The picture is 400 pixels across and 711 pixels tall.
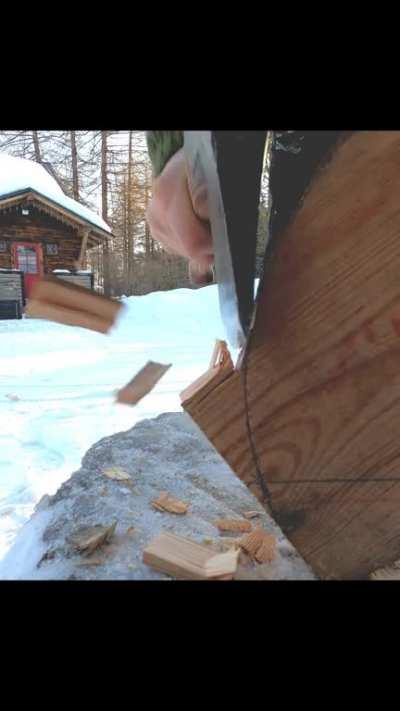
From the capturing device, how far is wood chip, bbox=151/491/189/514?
1.39 meters

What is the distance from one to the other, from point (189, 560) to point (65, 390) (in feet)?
13.6

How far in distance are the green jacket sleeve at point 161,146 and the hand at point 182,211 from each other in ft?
0.05

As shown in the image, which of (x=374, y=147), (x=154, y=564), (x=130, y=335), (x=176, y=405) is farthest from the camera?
(x=130, y=335)

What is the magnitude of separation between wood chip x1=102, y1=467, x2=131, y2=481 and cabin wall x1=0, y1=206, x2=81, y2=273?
13.2 m

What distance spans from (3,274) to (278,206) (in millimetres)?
12522

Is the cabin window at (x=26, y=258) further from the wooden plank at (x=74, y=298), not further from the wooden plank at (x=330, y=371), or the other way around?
the wooden plank at (x=330, y=371)

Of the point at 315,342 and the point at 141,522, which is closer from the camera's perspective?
the point at 315,342

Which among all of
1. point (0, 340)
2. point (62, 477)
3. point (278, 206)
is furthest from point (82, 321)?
point (0, 340)

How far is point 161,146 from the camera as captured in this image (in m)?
0.74

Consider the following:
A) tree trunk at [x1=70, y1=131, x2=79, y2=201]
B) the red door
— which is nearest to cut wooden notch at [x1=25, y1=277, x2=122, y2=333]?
tree trunk at [x1=70, y1=131, x2=79, y2=201]

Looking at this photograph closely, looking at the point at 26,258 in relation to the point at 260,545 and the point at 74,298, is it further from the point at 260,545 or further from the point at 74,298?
the point at 74,298

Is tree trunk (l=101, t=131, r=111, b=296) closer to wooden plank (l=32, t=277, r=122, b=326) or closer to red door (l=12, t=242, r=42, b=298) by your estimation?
red door (l=12, t=242, r=42, b=298)

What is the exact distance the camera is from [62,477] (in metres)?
2.81
